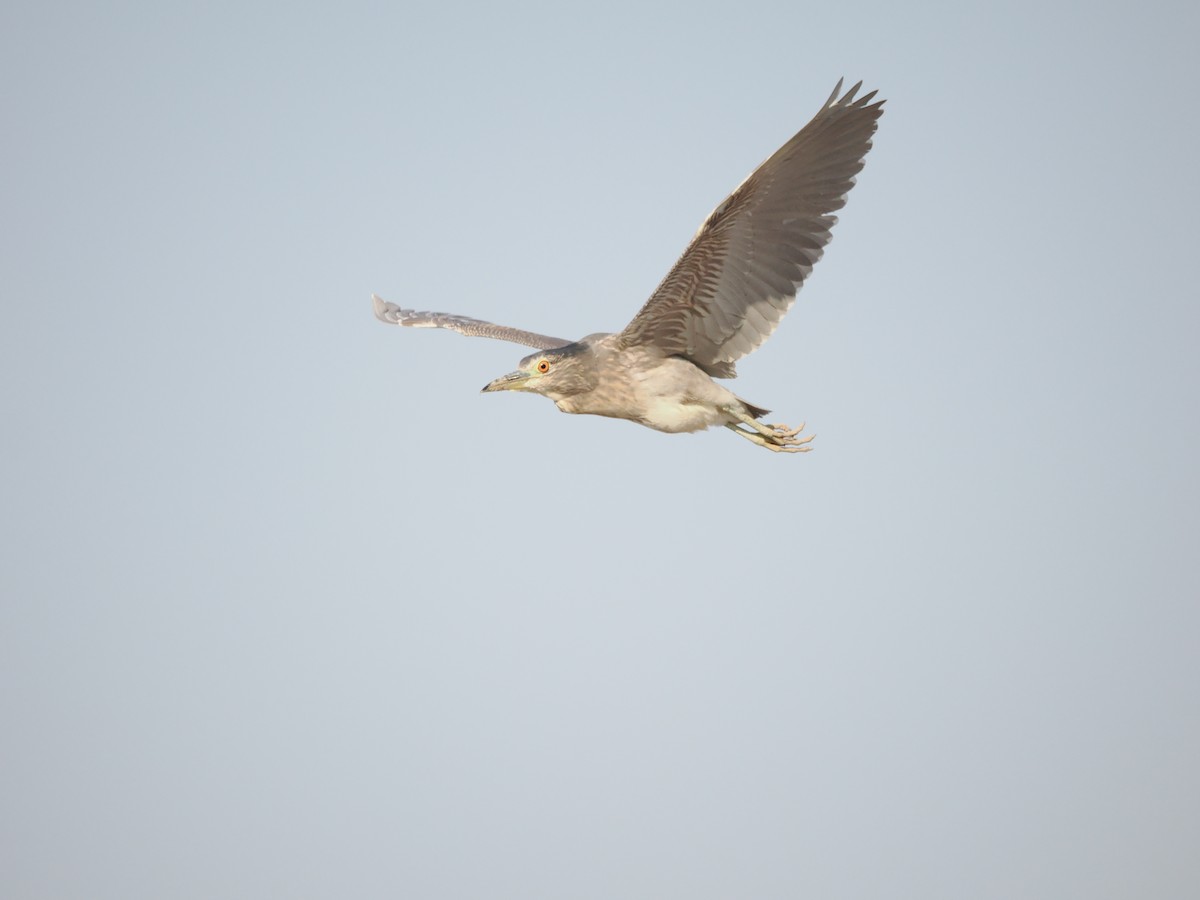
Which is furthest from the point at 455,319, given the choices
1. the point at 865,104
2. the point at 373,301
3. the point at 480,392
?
the point at 865,104

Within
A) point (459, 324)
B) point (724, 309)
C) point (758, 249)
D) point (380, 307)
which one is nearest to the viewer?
point (758, 249)

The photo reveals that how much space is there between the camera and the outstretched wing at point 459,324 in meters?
17.7

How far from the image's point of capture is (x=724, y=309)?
14.0 meters

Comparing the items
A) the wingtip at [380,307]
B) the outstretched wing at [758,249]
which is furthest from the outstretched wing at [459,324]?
the outstretched wing at [758,249]

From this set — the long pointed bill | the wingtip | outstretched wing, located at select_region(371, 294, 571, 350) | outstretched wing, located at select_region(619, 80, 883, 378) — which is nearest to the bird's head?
the long pointed bill

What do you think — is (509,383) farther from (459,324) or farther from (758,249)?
(459,324)

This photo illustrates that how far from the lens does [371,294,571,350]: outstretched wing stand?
17.7m

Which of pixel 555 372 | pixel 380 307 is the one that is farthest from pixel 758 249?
pixel 380 307

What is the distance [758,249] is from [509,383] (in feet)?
10.5

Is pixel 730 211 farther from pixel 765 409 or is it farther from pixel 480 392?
pixel 480 392

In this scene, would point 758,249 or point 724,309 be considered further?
point 724,309

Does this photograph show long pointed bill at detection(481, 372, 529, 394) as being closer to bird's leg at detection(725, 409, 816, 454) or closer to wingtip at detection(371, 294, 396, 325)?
bird's leg at detection(725, 409, 816, 454)

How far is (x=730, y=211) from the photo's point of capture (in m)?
13.1

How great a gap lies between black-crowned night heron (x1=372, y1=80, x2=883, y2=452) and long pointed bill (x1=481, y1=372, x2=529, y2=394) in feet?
0.04
